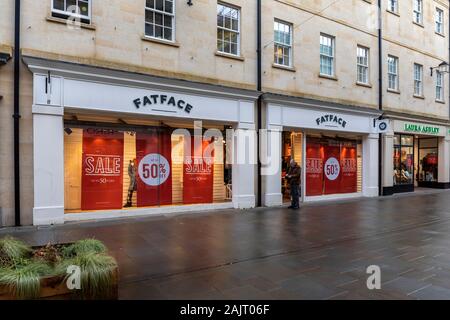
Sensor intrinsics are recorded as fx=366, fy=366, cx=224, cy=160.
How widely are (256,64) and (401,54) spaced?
9.04 meters

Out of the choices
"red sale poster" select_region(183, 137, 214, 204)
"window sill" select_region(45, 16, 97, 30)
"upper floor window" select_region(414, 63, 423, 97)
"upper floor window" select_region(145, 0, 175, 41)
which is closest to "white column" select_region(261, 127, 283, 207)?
"red sale poster" select_region(183, 137, 214, 204)

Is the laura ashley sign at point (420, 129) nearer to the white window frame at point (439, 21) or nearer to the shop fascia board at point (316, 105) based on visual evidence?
the shop fascia board at point (316, 105)

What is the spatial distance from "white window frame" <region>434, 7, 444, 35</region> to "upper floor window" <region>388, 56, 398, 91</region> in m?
4.64

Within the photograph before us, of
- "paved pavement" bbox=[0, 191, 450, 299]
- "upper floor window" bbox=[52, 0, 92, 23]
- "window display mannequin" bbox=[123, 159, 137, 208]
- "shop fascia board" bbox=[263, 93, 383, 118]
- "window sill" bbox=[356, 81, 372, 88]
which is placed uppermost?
"upper floor window" bbox=[52, 0, 92, 23]

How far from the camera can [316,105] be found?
1366 centimetres

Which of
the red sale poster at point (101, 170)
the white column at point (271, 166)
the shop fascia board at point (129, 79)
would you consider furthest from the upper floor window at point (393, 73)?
the red sale poster at point (101, 170)

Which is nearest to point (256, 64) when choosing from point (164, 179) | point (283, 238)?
point (164, 179)

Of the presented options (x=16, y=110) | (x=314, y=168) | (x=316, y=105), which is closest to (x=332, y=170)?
(x=314, y=168)

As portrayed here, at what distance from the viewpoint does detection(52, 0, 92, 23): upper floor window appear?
909 centimetres

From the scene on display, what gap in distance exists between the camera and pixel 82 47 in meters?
9.27

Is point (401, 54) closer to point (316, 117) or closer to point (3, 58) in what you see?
point (316, 117)

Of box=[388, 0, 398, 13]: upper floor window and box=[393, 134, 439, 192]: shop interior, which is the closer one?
box=[388, 0, 398, 13]: upper floor window

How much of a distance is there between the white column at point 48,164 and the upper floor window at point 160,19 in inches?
139

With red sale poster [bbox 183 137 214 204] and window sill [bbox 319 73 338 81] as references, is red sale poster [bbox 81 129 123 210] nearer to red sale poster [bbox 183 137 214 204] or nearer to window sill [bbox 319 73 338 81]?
red sale poster [bbox 183 137 214 204]
